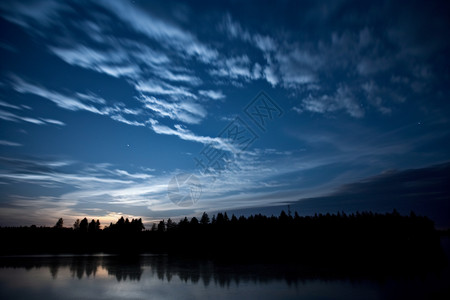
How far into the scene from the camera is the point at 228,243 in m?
112

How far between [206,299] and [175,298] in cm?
334

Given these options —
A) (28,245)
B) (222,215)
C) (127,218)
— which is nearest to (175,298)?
(222,215)

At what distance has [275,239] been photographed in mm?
101375

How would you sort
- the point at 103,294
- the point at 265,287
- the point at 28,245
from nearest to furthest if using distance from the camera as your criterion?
the point at 103,294 → the point at 265,287 → the point at 28,245

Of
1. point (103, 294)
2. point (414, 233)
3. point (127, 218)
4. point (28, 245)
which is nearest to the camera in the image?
point (103, 294)

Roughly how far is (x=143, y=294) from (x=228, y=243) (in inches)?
3713

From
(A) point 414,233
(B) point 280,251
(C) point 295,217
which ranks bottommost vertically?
(B) point 280,251

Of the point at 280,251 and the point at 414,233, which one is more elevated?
the point at 414,233

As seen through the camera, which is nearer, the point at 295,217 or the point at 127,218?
the point at 295,217

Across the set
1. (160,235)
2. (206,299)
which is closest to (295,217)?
(160,235)

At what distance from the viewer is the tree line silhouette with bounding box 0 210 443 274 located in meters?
82.5

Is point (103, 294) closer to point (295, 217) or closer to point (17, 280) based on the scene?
point (17, 280)

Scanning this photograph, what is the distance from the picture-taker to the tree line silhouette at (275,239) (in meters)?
82.5

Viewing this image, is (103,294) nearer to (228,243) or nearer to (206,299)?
(206,299)
